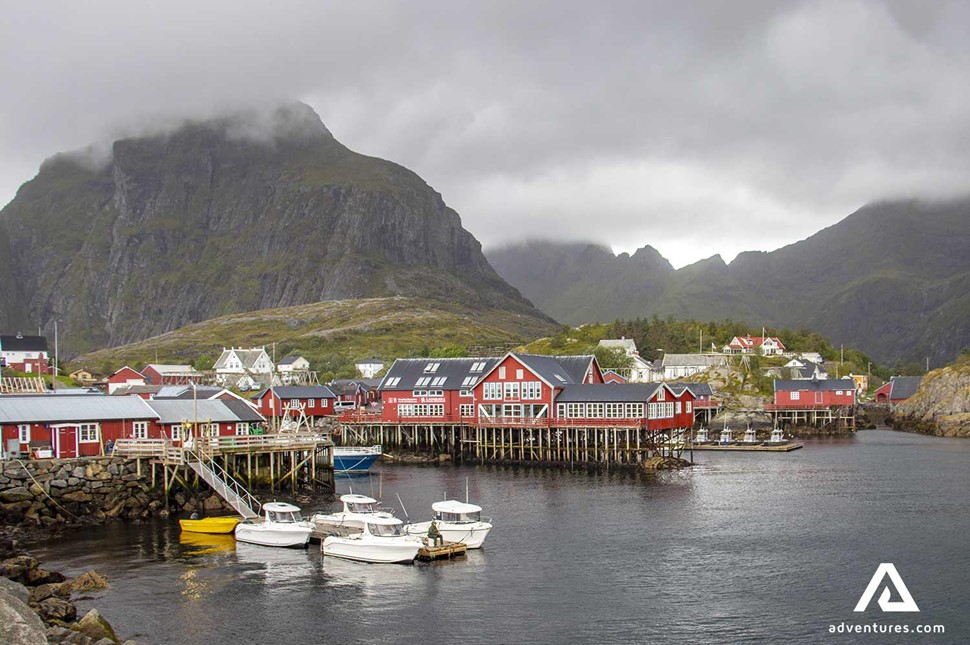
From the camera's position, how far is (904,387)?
177 meters

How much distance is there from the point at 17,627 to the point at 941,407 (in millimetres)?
141656

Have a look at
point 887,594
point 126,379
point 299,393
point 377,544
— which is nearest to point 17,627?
point 377,544

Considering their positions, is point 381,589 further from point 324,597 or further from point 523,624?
point 523,624

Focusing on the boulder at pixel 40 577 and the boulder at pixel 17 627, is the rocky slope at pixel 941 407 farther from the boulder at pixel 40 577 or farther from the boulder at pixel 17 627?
the boulder at pixel 17 627

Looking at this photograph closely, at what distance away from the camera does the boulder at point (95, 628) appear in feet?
103

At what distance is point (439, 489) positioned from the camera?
239 ft

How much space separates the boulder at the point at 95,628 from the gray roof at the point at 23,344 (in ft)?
405

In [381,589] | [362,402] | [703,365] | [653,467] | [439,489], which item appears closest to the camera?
[381,589]

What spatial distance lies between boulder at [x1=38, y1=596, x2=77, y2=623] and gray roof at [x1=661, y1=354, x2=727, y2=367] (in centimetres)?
13893

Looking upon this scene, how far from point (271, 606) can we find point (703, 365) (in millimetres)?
134201

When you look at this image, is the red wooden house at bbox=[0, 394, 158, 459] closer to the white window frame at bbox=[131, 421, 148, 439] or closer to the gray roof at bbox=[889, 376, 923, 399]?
the white window frame at bbox=[131, 421, 148, 439]

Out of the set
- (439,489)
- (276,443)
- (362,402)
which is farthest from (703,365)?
(276,443)

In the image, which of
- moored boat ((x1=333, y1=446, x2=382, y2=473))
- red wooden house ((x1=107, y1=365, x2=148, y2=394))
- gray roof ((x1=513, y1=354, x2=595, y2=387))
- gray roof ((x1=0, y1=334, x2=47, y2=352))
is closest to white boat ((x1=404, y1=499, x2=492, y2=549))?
moored boat ((x1=333, y1=446, x2=382, y2=473))

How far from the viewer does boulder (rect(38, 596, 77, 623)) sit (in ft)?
110
